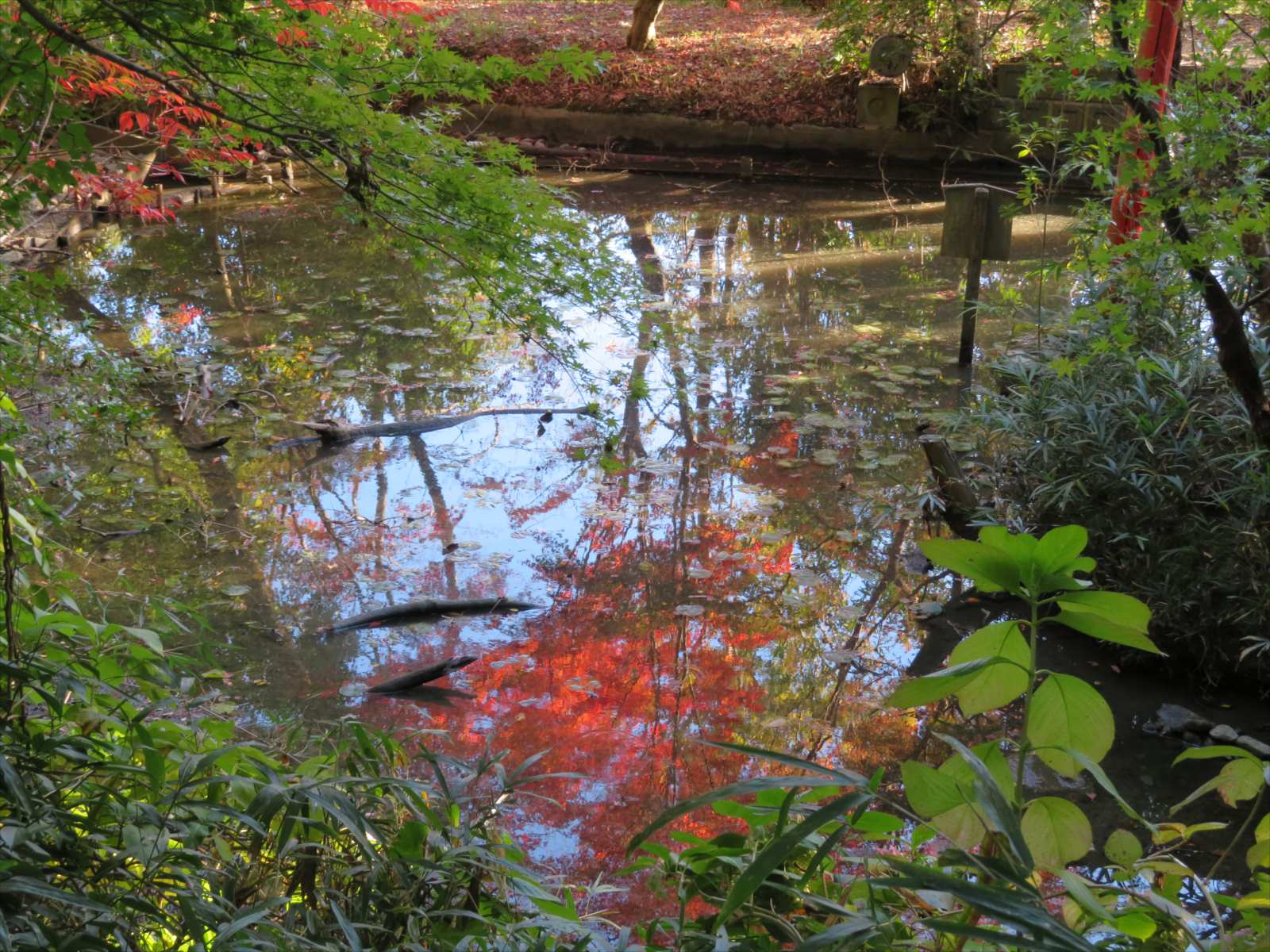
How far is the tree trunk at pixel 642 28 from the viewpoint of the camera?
13.6 m

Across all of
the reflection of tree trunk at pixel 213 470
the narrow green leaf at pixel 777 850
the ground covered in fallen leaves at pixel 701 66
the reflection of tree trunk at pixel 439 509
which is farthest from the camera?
the ground covered in fallen leaves at pixel 701 66

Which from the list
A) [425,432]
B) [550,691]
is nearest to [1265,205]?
[550,691]

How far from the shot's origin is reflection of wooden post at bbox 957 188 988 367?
19.5ft

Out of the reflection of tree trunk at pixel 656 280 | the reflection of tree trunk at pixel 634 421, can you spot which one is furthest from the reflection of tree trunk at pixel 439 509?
the reflection of tree trunk at pixel 656 280

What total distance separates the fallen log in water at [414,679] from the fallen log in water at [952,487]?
2.12 metres

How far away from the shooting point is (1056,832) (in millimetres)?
987

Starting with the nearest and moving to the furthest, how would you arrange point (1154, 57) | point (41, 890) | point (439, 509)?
point (41, 890) → point (439, 509) → point (1154, 57)

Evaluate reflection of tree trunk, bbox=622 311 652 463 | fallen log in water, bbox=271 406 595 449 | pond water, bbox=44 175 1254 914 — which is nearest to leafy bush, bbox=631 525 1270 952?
pond water, bbox=44 175 1254 914

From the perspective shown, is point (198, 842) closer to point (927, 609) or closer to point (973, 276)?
point (927, 609)

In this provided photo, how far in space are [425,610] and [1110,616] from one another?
131 inches

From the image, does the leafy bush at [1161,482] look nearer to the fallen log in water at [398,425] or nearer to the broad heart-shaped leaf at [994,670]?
the fallen log in water at [398,425]

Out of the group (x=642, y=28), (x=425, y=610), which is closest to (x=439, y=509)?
(x=425, y=610)

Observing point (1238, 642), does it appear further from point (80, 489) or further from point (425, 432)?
point (80, 489)

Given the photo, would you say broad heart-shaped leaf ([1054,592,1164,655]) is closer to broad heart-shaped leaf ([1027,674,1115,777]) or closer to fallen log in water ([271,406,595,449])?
broad heart-shaped leaf ([1027,674,1115,777])
